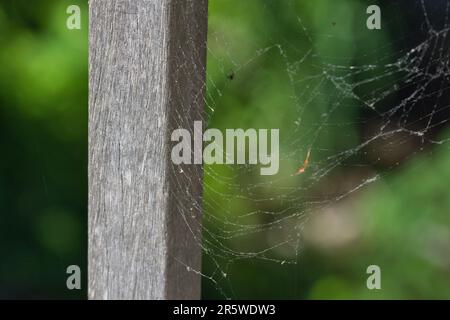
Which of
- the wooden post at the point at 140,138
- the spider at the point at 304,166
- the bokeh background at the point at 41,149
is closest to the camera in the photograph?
the wooden post at the point at 140,138

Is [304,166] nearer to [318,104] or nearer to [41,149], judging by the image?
[318,104]

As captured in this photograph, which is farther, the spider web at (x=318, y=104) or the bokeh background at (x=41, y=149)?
the bokeh background at (x=41, y=149)

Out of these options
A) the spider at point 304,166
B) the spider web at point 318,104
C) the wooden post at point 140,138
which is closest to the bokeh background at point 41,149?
the spider web at point 318,104
